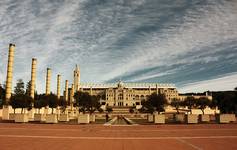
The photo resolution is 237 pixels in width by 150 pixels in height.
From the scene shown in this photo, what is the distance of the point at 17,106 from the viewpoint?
5328cm

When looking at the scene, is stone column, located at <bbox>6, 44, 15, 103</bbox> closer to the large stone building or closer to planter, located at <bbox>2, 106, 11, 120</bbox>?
planter, located at <bbox>2, 106, 11, 120</bbox>

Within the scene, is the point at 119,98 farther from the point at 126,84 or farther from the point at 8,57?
the point at 8,57

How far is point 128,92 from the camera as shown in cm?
17762

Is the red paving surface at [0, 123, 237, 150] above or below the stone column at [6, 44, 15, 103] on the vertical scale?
below

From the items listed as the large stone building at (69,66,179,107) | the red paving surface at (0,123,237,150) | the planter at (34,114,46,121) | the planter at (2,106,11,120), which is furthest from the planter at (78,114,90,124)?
the large stone building at (69,66,179,107)

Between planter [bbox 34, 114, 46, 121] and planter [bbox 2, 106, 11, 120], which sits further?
planter [bbox 2, 106, 11, 120]

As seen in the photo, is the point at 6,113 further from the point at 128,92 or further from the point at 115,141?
the point at 128,92

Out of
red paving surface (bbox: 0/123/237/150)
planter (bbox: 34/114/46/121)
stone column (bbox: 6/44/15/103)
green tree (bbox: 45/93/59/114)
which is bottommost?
red paving surface (bbox: 0/123/237/150)

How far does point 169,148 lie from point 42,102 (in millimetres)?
59675

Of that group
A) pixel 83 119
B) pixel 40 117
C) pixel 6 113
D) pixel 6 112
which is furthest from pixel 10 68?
pixel 83 119

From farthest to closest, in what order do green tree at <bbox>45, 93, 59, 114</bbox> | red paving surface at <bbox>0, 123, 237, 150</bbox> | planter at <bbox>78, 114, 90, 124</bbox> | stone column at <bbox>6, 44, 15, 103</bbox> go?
1. green tree at <bbox>45, 93, 59, 114</bbox>
2. stone column at <bbox>6, 44, 15, 103</bbox>
3. planter at <bbox>78, 114, 90, 124</bbox>
4. red paving surface at <bbox>0, 123, 237, 150</bbox>

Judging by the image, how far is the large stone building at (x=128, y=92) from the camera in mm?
175125

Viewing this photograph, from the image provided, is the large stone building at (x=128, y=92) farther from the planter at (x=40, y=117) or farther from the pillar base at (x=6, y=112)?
the planter at (x=40, y=117)

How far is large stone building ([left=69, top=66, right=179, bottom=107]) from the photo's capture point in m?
175
